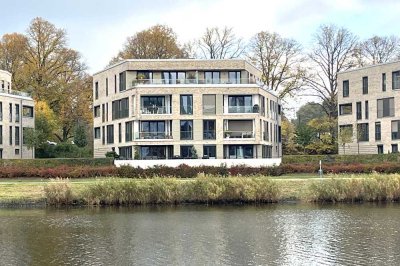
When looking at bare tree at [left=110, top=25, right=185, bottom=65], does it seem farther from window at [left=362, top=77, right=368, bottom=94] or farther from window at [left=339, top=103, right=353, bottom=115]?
window at [left=362, top=77, right=368, bottom=94]

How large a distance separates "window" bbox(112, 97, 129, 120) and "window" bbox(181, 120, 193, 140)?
6214mm

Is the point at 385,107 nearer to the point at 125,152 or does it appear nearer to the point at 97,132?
the point at 125,152

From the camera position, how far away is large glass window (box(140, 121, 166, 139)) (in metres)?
59.0

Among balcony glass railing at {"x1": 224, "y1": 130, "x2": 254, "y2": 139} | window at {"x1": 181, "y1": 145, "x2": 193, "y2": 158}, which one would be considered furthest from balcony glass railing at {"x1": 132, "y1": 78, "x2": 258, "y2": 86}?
window at {"x1": 181, "y1": 145, "x2": 193, "y2": 158}

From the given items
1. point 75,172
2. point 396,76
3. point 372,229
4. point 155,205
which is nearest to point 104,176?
point 75,172

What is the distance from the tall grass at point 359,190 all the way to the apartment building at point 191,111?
903 inches

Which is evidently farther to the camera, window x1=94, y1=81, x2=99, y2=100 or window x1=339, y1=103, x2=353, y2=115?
window x1=94, y1=81, x2=99, y2=100

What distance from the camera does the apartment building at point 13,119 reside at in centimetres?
6606

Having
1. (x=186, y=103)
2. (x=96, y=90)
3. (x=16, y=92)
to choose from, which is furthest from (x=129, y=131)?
(x=16, y=92)

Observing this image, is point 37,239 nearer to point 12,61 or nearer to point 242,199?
point 242,199

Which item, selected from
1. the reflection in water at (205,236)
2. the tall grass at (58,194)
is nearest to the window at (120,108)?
the tall grass at (58,194)

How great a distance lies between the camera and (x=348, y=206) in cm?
3334

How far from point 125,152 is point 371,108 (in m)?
26.1

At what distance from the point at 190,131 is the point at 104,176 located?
15341mm
